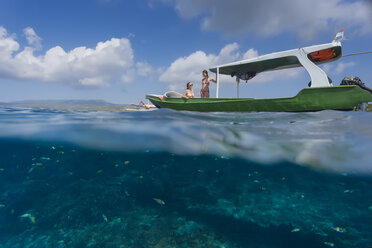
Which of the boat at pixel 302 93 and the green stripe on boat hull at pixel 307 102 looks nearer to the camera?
the green stripe on boat hull at pixel 307 102

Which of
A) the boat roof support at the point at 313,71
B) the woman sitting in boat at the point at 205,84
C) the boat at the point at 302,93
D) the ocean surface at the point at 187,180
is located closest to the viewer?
the ocean surface at the point at 187,180

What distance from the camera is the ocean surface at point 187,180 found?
5070 mm

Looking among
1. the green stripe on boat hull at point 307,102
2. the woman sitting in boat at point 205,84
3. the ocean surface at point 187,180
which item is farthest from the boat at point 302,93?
the woman sitting in boat at point 205,84

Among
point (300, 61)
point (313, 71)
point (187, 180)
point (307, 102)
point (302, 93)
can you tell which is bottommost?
point (187, 180)

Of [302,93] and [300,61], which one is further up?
[300,61]

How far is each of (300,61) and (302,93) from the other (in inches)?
74.3

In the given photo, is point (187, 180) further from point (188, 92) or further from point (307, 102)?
point (307, 102)

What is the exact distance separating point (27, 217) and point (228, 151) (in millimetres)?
7195

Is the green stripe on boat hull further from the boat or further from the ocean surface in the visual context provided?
the ocean surface

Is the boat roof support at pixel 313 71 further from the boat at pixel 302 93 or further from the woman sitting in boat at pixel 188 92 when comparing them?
the woman sitting in boat at pixel 188 92

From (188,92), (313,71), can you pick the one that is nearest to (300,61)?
(313,71)

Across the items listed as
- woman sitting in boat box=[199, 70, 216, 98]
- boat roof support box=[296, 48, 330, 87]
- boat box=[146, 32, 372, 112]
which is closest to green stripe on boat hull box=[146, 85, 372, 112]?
boat box=[146, 32, 372, 112]

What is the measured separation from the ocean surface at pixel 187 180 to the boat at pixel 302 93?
431 mm

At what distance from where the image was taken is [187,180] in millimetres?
9070
